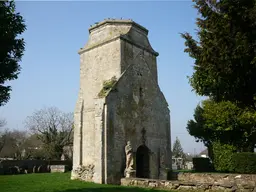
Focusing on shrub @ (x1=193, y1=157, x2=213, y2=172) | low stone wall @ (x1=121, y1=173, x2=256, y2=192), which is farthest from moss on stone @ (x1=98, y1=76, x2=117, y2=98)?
shrub @ (x1=193, y1=157, x2=213, y2=172)

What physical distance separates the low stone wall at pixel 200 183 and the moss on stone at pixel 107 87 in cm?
508

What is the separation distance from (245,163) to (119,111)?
A: 12.1 m

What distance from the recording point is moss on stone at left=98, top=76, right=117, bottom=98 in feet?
54.4

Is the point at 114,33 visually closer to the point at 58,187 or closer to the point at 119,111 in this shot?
the point at 119,111

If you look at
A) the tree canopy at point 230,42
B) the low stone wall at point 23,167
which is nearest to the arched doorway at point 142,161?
the tree canopy at point 230,42

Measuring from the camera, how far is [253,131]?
22062 mm

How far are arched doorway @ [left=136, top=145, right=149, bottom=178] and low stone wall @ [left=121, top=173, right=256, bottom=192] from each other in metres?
2.31

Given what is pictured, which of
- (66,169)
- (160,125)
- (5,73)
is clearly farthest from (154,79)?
(66,169)

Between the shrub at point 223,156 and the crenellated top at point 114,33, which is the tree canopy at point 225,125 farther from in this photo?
the crenellated top at point 114,33

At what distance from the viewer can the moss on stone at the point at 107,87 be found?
653 inches

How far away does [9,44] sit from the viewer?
9.64 m

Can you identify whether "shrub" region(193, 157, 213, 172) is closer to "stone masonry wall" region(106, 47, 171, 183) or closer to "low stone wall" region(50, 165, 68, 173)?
"stone masonry wall" region(106, 47, 171, 183)

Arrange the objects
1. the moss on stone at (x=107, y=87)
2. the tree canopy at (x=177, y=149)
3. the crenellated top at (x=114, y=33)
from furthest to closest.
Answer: the tree canopy at (x=177, y=149) → the crenellated top at (x=114, y=33) → the moss on stone at (x=107, y=87)

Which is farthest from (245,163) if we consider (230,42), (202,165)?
(230,42)
